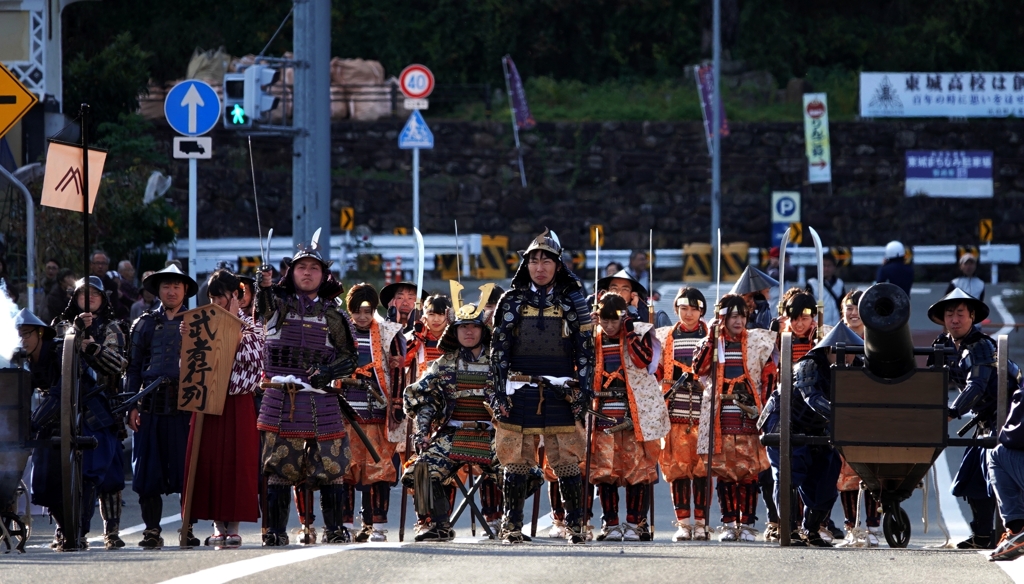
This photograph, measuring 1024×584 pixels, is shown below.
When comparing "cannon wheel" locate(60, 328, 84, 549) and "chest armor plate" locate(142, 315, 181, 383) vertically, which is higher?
"chest armor plate" locate(142, 315, 181, 383)

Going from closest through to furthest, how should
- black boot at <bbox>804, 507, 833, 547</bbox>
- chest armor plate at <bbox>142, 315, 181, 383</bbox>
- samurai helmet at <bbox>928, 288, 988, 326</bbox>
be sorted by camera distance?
samurai helmet at <bbox>928, 288, 988, 326</bbox>
black boot at <bbox>804, 507, 833, 547</bbox>
chest armor plate at <bbox>142, 315, 181, 383</bbox>

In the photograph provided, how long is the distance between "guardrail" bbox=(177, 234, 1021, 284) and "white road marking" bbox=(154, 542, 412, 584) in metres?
21.1

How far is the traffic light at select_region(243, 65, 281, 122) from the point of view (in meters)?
15.6

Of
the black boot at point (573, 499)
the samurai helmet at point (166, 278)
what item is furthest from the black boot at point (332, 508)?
the samurai helmet at point (166, 278)

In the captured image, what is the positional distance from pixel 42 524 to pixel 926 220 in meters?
22.4

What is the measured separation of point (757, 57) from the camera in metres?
36.6

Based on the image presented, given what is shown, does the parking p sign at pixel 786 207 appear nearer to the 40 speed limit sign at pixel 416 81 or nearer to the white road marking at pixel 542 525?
the 40 speed limit sign at pixel 416 81

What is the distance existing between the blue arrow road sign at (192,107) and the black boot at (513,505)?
6.49 meters

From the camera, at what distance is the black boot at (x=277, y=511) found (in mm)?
9406

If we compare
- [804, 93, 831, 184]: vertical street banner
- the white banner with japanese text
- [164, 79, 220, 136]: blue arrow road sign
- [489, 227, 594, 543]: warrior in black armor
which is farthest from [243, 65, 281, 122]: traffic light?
the white banner with japanese text

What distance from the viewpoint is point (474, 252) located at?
97.1 ft

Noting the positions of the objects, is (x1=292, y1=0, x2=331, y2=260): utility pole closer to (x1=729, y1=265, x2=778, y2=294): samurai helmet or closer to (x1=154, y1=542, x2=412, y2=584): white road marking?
(x1=729, y1=265, x2=778, y2=294): samurai helmet

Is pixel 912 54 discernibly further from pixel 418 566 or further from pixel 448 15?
pixel 418 566

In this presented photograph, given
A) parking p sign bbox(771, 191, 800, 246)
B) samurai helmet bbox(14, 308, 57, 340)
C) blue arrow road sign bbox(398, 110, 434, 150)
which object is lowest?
samurai helmet bbox(14, 308, 57, 340)
